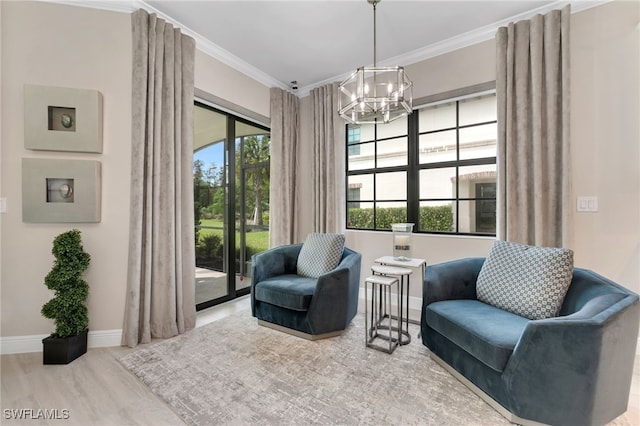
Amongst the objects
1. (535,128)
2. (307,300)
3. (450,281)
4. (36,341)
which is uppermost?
(535,128)

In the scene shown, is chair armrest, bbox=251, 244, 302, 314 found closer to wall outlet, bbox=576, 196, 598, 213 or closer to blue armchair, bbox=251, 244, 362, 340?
blue armchair, bbox=251, 244, 362, 340

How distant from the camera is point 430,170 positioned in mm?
3361

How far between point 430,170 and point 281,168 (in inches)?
78.6

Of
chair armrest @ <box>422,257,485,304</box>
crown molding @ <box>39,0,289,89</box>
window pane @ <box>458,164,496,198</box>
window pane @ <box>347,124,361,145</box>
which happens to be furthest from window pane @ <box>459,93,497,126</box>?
crown molding @ <box>39,0,289,89</box>

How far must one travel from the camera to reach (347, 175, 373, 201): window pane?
381 cm

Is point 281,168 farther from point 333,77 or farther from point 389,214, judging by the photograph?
point 389,214

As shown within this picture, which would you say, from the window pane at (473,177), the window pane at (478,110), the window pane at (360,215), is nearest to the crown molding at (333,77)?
the window pane at (478,110)

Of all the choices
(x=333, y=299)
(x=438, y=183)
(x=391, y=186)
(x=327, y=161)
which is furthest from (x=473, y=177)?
(x=333, y=299)

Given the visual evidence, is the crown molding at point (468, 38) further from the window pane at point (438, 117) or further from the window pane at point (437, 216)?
the window pane at point (437, 216)

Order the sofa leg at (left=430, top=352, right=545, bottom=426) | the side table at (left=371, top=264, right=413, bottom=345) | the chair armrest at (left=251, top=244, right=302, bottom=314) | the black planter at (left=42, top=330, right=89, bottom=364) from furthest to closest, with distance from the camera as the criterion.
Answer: the chair armrest at (left=251, top=244, right=302, bottom=314) → the side table at (left=371, top=264, right=413, bottom=345) → the black planter at (left=42, top=330, right=89, bottom=364) → the sofa leg at (left=430, top=352, right=545, bottom=426)

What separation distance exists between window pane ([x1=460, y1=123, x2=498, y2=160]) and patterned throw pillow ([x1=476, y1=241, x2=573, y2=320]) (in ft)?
4.28

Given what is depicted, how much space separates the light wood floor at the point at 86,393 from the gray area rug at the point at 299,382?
0.09 meters

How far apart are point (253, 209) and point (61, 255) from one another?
85.2 inches

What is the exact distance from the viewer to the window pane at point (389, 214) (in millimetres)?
3545
